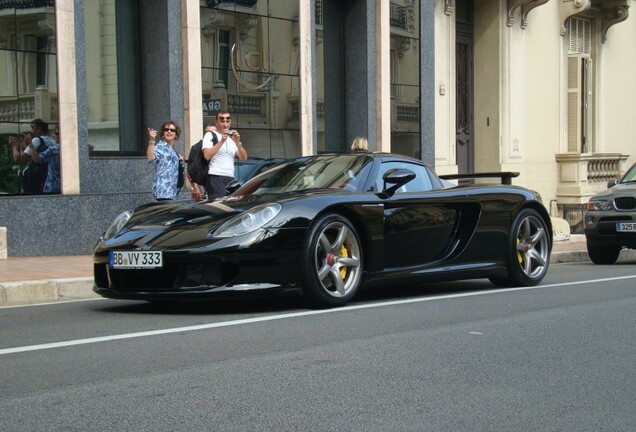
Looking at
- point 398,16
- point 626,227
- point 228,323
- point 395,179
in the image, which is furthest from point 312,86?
point 228,323

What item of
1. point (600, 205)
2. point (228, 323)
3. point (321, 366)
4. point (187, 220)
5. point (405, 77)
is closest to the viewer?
point (321, 366)

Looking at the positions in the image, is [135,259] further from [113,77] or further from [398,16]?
[398,16]

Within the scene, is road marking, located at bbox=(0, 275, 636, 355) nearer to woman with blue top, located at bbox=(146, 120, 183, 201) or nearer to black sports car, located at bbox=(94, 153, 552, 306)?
black sports car, located at bbox=(94, 153, 552, 306)

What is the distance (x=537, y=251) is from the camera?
1066 cm

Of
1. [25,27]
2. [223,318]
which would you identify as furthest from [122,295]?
[25,27]

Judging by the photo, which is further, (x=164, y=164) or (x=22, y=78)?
(x=22, y=78)

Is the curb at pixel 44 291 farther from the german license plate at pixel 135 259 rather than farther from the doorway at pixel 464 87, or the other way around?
the doorway at pixel 464 87

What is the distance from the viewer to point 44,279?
1003 cm

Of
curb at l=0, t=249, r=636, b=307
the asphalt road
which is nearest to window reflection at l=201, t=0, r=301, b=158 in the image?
curb at l=0, t=249, r=636, b=307

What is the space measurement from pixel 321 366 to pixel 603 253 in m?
10.0

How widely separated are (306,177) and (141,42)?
26.0 ft

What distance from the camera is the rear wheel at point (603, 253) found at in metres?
15.0

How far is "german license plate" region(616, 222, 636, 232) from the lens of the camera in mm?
14539

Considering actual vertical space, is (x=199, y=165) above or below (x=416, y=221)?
above
